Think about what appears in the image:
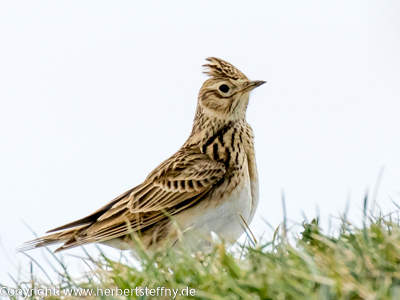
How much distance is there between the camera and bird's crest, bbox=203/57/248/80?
25.5ft

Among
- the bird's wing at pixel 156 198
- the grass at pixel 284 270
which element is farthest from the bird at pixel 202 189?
the grass at pixel 284 270

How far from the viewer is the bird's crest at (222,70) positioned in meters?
7.79

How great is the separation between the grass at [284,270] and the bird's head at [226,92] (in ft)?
9.25

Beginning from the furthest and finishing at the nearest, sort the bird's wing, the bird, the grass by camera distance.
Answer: the bird's wing
the bird
the grass

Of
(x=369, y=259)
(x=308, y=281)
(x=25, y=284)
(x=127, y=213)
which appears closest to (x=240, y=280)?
(x=308, y=281)

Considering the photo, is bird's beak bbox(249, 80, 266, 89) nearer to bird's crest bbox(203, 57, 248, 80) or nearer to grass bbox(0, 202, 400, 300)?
bird's crest bbox(203, 57, 248, 80)

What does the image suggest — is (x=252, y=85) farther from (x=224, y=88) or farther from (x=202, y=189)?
(x=202, y=189)

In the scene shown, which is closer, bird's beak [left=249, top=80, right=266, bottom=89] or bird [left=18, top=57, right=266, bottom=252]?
bird [left=18, top=57, right=266, bottom=252]

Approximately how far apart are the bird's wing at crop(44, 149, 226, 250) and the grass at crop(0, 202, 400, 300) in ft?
5.87

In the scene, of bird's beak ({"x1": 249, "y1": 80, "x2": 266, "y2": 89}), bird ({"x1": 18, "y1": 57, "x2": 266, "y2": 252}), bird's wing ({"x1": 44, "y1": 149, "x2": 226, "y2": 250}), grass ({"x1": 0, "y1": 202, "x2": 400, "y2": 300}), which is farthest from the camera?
bird's beak ({"x1": 249, "y1": 80, "x2": 266, "y2": 89})

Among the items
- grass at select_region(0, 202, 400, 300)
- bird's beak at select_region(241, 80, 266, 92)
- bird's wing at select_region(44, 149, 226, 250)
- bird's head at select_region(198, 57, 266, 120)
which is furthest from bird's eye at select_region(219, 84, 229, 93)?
grass at select_region(0, 202, 400, 300)

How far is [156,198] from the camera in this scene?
718 cm

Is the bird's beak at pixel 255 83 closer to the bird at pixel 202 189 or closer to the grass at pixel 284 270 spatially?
the bird at pixel 202 189

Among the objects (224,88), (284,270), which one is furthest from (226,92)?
(284,270)
